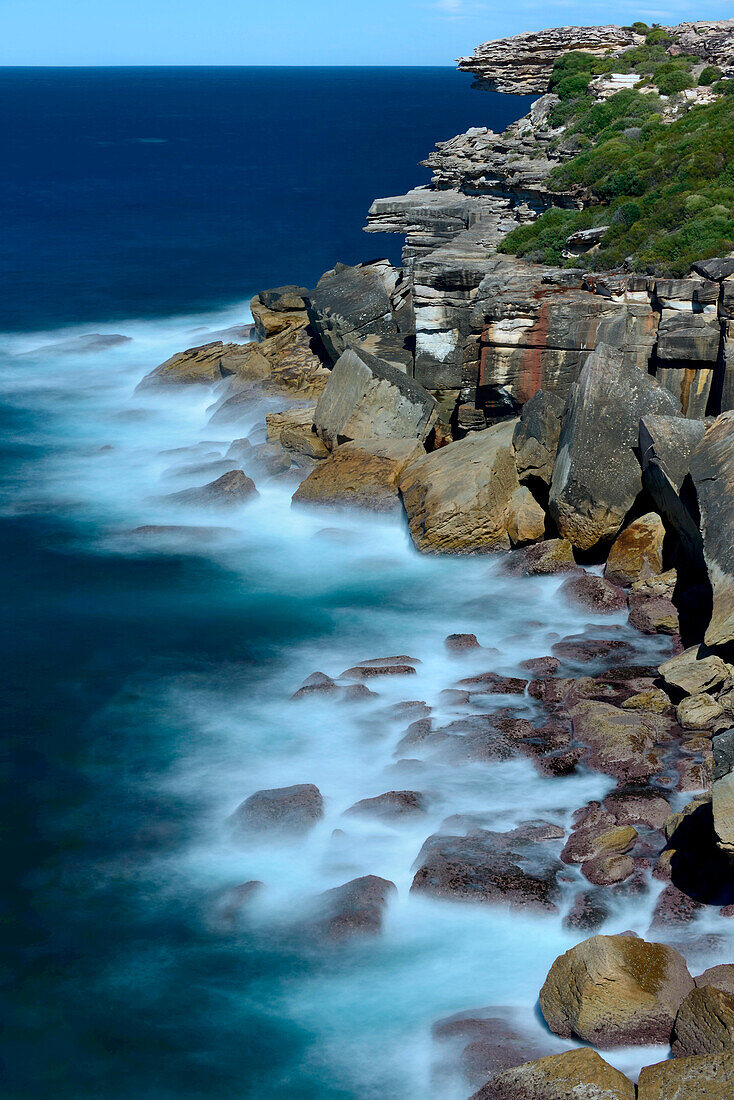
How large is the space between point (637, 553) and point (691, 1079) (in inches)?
567

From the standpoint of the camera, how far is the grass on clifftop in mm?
29297

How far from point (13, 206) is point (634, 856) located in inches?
3413

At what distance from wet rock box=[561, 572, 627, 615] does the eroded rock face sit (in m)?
32.7

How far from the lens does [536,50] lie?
48.5 m

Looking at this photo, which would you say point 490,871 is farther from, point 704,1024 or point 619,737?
point 704,1024

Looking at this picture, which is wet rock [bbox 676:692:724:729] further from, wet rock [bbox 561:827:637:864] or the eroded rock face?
the eroded rock face

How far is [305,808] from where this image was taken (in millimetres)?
17281

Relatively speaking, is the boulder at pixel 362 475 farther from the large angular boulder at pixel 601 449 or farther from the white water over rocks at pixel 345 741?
the large angular boulder at pixel 601 449

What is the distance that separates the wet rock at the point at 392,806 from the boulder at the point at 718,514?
6.07 meters

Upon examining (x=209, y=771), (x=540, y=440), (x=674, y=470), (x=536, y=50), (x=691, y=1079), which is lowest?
(x=209, y=771)

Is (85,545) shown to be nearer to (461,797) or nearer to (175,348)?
(461,797)

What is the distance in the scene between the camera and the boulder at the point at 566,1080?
11.2 metres

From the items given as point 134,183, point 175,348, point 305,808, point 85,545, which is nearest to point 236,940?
point 305,808

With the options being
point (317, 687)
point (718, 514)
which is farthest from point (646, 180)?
point (317, 687)
